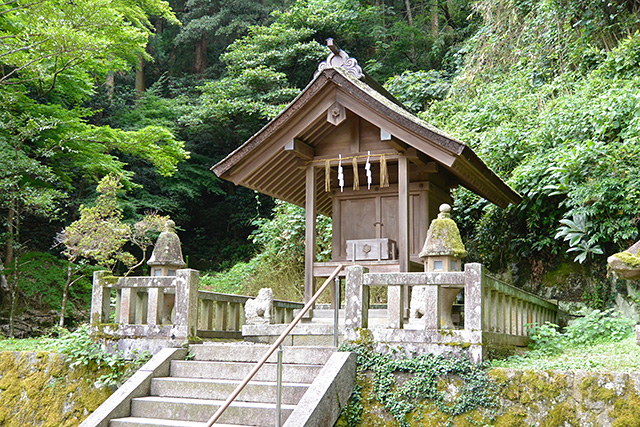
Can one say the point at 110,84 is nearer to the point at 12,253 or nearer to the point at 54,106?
the point at 54,106

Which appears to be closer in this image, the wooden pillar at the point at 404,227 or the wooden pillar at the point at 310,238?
the wooden pillar at the point at 404,227

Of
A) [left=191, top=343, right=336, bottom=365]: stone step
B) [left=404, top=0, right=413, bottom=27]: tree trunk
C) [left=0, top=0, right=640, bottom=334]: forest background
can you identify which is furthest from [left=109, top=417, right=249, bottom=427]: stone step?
[left=404, top=0, right=413, bottom=27]: tree trunk

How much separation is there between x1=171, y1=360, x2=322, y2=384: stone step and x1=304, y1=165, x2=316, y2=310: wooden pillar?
235cm

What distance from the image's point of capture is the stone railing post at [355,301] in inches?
285

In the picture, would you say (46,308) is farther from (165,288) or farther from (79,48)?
(165,288)

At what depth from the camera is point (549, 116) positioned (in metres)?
12.1

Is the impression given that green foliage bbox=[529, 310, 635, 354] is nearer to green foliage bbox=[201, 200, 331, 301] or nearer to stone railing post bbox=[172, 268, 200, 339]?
stone railing post bbox=[172, 268, 200, 339]

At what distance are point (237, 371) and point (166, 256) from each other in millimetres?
2302

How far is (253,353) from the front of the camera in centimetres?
768

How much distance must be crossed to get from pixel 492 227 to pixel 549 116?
Result: 2727 millimetres

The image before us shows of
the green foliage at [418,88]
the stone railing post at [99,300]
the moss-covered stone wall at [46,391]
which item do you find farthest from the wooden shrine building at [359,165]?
the green foliage at [418,88]

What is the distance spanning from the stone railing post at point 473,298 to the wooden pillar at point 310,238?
3.32 meters

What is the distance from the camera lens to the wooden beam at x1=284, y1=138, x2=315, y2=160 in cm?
971

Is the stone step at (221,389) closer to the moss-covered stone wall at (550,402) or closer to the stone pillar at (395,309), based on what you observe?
the moss-covered stone wall at (550,402)
